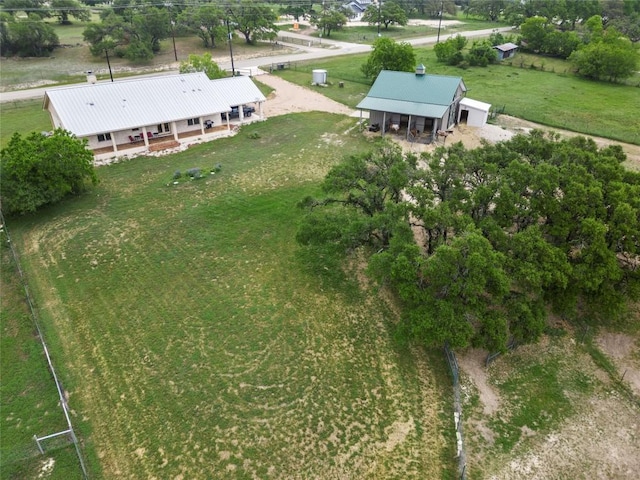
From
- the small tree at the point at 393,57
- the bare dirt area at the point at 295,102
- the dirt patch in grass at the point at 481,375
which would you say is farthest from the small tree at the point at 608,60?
the dirt patch in grass at the point at 481,375

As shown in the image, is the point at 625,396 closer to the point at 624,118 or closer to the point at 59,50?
the point at 624,118

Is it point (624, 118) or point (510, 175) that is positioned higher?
point (510, 175)

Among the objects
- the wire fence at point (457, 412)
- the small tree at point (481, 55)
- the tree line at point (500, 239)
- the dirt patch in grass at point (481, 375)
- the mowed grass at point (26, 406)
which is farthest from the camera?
the small tree at point (481, 55)

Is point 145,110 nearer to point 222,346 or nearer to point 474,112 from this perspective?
point 222,346

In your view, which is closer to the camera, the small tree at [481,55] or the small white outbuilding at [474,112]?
the small white outbuilding at [474,112]

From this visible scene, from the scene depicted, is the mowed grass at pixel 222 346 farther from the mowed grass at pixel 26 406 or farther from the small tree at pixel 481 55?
the small tree at pixel 481 55

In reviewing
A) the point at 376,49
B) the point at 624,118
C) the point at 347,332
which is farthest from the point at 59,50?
the point at 624,118

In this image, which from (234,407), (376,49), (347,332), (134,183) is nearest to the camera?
(234,407)
